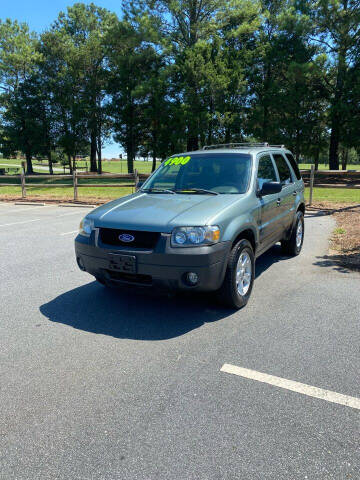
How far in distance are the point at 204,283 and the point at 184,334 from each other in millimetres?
529

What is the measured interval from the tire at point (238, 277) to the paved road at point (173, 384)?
0.16 m

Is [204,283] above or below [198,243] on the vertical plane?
below

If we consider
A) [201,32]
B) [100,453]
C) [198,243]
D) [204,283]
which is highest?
[201,32]

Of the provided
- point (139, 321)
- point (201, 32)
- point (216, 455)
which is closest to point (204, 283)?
point (139, 321)

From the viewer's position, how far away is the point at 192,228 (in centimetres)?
372

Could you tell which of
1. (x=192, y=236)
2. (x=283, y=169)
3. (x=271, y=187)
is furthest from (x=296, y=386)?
(x=283, y=169)

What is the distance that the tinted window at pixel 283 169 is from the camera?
5933mm

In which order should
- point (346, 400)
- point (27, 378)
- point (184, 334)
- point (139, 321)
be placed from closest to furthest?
point (346, 400)
point (27, 378)
point (184, 334)
point (139, 321)

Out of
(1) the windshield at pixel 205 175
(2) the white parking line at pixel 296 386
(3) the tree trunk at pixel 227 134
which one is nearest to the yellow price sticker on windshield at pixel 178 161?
(1) the windshield at pixel 205 175

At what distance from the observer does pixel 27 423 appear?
245cm

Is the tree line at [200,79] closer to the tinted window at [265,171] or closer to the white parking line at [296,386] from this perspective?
the tinted window at [265,171]

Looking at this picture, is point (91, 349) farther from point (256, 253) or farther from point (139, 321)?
point (256, 253)

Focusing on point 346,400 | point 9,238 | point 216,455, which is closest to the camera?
point 216,455

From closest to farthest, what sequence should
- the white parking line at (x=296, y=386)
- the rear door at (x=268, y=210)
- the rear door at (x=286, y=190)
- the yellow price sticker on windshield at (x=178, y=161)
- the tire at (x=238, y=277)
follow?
the white parking line at (x=296, y=386)
the tire at (x=238, y=277)
the rear door at (x=268, y=210)
the yellow price sticker on windshield at (x=178, y=161)
the rear door at (x=286, y=190)
